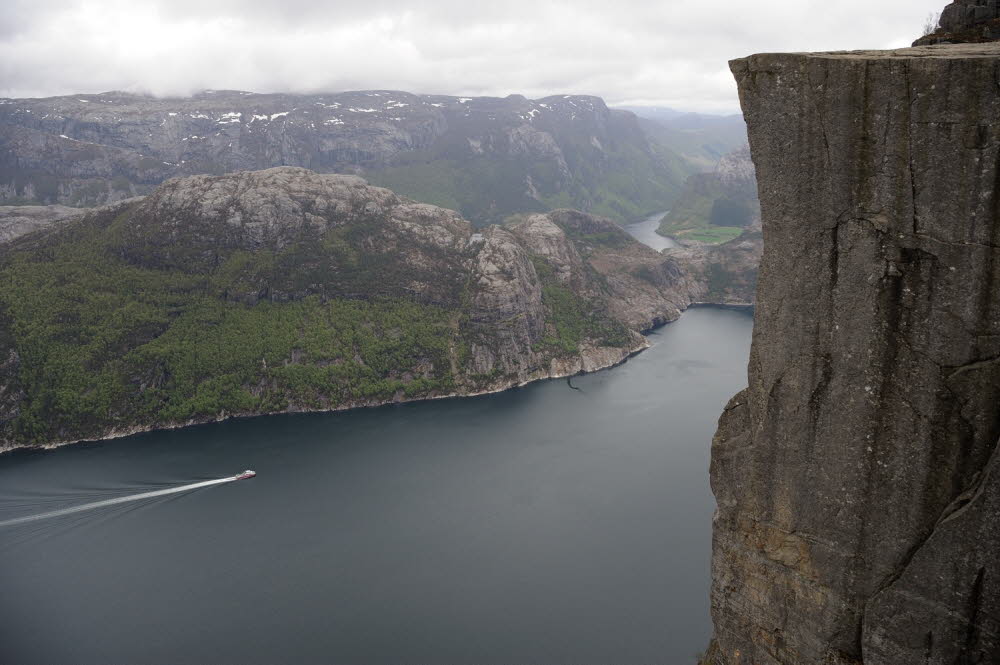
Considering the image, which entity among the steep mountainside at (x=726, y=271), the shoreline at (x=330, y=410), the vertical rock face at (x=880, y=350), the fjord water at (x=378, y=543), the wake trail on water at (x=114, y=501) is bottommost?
the fjord water at (x=378, y=543)

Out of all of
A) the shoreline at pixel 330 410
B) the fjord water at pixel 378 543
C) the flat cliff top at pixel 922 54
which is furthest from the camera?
the shoreline at pixel 330 410

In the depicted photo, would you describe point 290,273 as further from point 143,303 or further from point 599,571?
point 599,571

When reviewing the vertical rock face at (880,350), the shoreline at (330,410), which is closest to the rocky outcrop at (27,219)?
the shoreline at (330,410)

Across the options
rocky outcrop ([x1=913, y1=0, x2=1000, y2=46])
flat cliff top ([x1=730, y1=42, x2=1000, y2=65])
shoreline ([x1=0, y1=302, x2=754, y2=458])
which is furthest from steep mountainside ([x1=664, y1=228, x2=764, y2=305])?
flat cliff top ([x1=730, y1=42, x2=1000, y2=65])

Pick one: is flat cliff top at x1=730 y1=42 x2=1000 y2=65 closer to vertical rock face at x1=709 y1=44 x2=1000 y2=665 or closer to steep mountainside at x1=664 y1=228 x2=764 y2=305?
vertical rock face at x1=709 y1=44 x2=1000 y2=665

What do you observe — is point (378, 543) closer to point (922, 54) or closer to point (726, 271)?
point (922, 54)

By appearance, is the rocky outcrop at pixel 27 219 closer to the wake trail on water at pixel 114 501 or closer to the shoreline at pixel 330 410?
the shoreline at pixel 330 410

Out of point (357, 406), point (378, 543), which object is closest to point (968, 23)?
point (378, 543)
